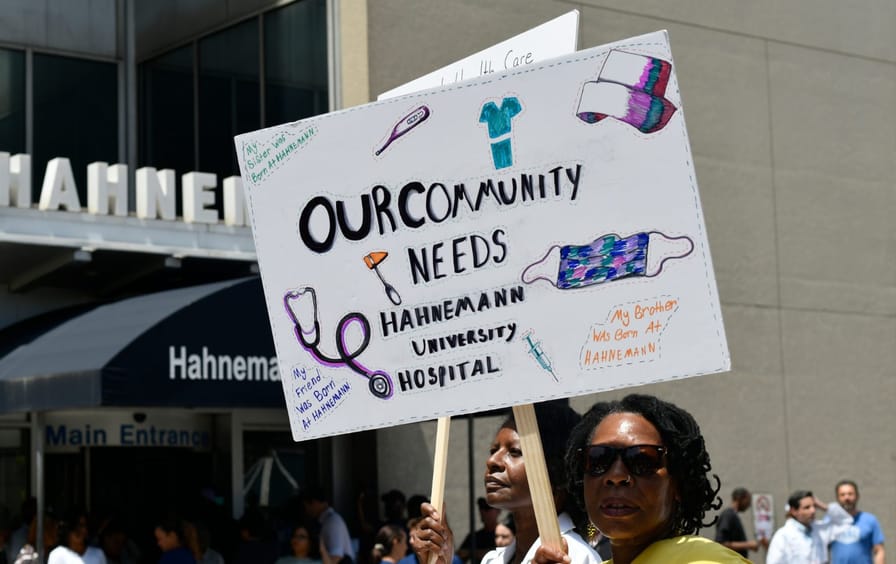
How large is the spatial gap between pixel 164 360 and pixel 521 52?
7965 mm

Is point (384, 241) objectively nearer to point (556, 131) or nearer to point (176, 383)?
point (556, 131)

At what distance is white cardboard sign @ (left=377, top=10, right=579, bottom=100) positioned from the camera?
501 cm

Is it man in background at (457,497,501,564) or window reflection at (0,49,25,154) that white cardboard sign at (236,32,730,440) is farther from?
window reflection at (0,49,25,154)

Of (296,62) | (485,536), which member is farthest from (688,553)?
(296,62)

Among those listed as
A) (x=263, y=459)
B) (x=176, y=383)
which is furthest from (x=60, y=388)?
(x=263, y=459)

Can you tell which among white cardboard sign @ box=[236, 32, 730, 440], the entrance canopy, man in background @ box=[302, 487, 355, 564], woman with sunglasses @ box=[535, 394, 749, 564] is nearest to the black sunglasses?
woman with sunglasses @ box=[535, 394, 749, 564]

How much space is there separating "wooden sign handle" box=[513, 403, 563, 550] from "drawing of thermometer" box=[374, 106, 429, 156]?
2.85 feet

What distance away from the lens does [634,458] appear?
3473 mm

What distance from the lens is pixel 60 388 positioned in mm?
12680

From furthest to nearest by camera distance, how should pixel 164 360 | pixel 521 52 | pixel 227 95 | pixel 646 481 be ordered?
1. pixel 227 95
2. pixel 164 360
3. pixel 521 52
4. pixel 646 481

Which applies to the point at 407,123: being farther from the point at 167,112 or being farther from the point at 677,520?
the point at 167,112

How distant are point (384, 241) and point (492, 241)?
13.8 inches

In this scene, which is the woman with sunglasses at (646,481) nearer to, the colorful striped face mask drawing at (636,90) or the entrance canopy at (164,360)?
the colorful striped face mask drawing at (636,90)

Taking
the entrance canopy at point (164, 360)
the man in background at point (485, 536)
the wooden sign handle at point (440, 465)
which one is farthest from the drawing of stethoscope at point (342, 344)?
the entrance canopy at point (164, 360)
